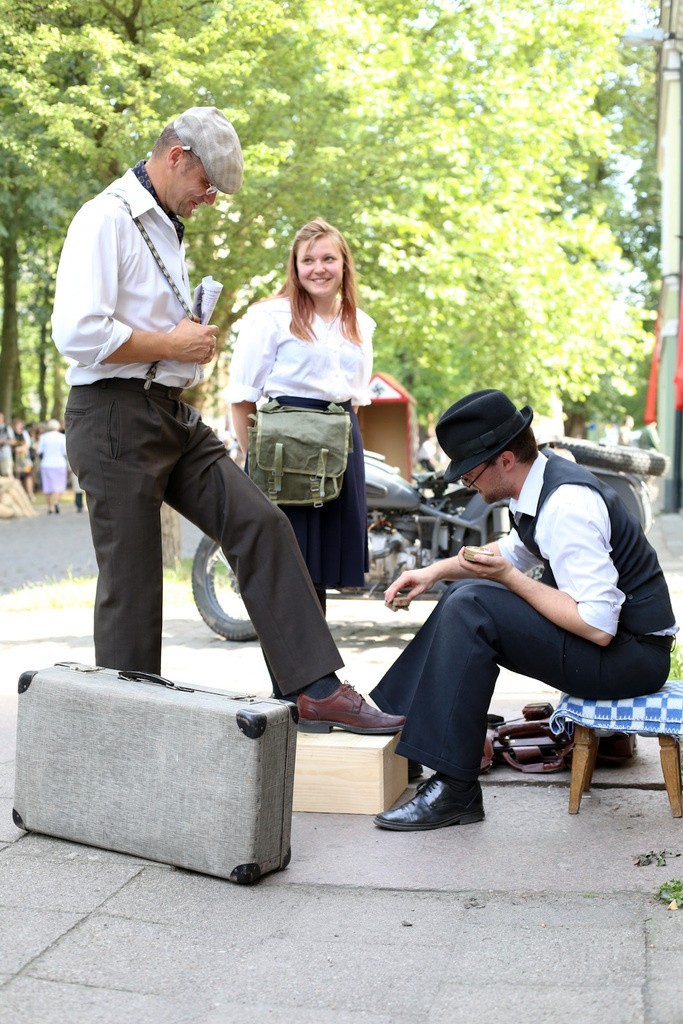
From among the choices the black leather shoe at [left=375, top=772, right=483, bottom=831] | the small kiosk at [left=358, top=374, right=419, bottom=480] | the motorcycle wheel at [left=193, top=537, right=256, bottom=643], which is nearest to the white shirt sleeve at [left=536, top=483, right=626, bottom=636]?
the black leather shoe at [left=375, top=772, right=483, bottom=831]

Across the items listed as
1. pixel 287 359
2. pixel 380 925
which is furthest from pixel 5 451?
pixel 380 925

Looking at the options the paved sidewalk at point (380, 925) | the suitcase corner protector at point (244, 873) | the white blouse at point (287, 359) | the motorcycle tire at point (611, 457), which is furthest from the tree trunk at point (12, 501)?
the suitcase corner protector at point (244, 873)

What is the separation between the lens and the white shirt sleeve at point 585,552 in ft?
12.6

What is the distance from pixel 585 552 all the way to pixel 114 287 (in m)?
1.59

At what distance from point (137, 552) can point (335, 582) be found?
1.16m

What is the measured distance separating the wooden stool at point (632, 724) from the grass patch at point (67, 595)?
527cm

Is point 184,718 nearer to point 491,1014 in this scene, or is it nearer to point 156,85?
point 491,1014

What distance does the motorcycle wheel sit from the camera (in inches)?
302

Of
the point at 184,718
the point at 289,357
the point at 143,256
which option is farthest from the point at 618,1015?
the point at 289,357

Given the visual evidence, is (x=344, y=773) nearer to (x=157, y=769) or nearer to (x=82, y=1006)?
(x=157, y=769)

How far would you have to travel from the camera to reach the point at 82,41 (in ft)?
30.1

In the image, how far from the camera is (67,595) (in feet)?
32.5

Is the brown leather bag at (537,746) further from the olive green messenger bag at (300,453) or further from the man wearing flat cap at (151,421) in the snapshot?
the olive green messenger bag at (300,453)

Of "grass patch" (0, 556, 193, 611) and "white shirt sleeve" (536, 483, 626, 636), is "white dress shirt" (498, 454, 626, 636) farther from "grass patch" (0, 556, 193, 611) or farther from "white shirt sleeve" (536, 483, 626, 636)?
"grass patch" (0, 556, 193, 611)
